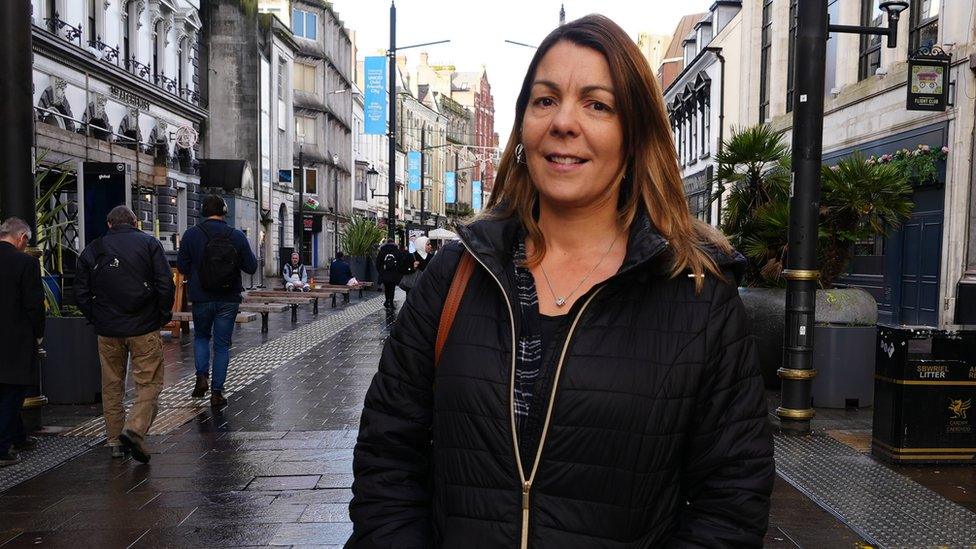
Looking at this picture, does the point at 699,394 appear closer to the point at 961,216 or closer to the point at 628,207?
the point at 628,207

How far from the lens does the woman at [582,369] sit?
1755 millimetres

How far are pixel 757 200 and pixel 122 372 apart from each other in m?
6.97

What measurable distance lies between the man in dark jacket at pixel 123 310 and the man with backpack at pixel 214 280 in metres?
1.80

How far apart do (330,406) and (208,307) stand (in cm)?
163

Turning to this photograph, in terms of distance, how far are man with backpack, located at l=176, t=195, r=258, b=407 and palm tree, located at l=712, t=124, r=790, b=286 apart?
5312 millimetres

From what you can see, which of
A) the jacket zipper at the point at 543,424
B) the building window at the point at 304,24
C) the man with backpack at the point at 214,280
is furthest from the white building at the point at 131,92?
the building window at the point at 304,24

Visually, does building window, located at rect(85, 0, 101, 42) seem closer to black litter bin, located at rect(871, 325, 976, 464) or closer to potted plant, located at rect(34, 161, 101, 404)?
potted plant, located at rect(34, 161, 101, 404)

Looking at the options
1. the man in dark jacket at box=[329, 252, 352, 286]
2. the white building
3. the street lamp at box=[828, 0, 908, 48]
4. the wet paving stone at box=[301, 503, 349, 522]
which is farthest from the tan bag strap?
the man in dark jacket at box=[329, 252, 352, 286]

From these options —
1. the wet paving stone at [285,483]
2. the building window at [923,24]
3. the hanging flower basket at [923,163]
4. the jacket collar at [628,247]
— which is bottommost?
the wet paving stone at [285,483]

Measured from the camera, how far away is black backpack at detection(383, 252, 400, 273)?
21.0 m

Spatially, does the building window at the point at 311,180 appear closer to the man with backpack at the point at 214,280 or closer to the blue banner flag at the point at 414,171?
the blue banner flag at the point at 414,171

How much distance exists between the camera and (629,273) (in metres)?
1.83

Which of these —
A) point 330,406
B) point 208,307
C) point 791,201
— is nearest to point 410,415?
point 791,201

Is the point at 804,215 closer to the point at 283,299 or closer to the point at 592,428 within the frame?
the point at 592,428
